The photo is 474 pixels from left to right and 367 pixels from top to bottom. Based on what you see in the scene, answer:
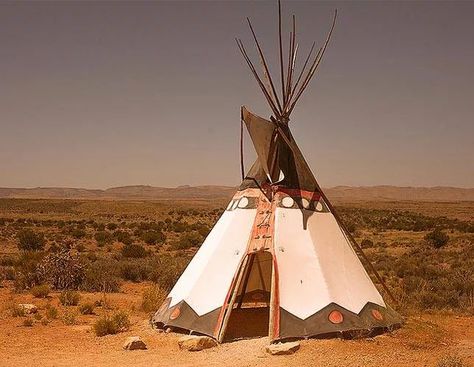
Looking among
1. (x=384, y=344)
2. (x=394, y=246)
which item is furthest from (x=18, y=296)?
(x=394, y=246)

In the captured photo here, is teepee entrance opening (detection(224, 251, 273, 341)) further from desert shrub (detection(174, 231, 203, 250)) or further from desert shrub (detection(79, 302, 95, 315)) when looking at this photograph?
desert shrub (detection(174, 231, 203, 250))

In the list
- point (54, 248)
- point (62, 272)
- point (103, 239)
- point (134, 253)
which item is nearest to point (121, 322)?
point (62, 272)

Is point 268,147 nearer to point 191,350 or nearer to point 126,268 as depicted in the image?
point 191,350

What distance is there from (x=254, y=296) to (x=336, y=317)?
449 centimetres

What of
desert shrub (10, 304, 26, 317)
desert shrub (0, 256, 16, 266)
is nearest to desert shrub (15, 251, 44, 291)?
desert shrub (0, 256, 16, 266)

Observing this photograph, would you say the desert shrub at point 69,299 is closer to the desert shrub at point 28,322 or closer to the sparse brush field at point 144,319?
the sparse brush field at point 144,319

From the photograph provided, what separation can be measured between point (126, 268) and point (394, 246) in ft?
57.3

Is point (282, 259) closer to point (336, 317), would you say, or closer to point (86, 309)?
point (336, 317)

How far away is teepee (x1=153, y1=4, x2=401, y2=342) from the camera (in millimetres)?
8773

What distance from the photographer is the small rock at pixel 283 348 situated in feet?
25.8

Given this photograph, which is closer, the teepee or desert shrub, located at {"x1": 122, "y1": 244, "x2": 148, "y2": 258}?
the teepee

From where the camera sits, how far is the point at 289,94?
34.4 ft

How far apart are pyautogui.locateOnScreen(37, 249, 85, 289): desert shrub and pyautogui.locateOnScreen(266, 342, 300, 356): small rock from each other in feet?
33.1

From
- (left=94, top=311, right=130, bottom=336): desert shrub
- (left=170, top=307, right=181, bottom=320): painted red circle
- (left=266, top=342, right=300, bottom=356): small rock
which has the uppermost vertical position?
(left=170, top=307, right=181, bottom=320): painted red circle
